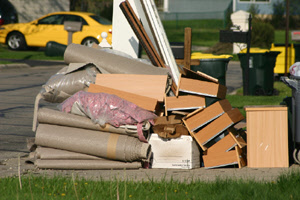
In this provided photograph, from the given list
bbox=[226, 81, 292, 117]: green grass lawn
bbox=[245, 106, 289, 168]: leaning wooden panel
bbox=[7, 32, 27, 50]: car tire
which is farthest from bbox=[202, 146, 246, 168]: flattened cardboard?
bbox=[7, 32, 27, 50]: car tire

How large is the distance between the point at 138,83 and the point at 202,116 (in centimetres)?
91

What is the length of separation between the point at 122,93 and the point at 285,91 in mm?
8622

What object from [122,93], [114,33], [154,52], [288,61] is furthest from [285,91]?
[122,93]

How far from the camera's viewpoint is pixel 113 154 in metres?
6.54

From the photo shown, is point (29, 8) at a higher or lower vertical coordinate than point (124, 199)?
higher

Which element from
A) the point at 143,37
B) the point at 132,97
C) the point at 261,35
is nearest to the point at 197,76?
the point at 132,97

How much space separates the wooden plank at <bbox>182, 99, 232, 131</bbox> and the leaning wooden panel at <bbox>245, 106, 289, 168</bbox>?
0.36 meters

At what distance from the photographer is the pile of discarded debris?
662 centimetres

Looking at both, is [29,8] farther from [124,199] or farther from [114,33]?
[124,199]

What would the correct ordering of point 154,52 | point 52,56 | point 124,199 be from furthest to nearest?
point 52,56
point 154,52
point 124,199

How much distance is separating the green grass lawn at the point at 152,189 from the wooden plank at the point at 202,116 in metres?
1.13

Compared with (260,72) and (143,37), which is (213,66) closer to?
(143,37)

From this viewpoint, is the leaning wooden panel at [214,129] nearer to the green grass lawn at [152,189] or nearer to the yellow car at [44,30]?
the green grass lawn at [152,189]

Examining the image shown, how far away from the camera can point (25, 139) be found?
8461 mm
